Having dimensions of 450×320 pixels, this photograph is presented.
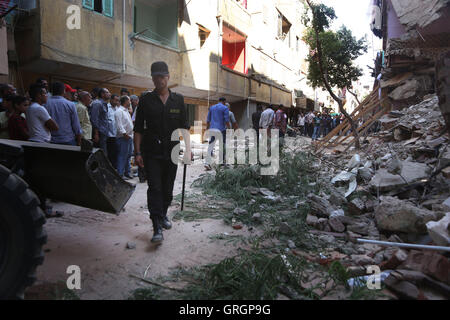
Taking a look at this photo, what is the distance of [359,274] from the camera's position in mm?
2486

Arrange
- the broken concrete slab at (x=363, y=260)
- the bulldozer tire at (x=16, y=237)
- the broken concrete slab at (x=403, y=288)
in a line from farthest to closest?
the broken concrete slab at (x=363, y=260)
the broken concrete slab at (x=403, y=288)
the bulldozer tire at (x=16, y=237)

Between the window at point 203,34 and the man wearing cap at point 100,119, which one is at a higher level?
the window at point 203,34

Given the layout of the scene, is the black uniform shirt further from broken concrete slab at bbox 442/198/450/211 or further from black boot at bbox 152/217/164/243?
Result: broken concrete slab at bbox 442/198/450/211

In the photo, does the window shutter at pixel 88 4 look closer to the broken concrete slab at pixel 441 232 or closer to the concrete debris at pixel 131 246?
the concrete debris at pixel 131 246

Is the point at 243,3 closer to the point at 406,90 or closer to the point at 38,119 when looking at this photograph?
the point at 406,90

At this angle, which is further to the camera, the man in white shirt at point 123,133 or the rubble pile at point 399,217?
the man in white shirt at point 123,133

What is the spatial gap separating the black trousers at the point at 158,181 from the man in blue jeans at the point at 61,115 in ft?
5.96

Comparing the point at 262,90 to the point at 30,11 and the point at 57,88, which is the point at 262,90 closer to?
the point at 30,11

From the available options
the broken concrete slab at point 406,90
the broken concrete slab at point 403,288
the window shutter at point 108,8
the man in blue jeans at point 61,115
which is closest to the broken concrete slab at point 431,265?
the broken concrete slab at point 403,288

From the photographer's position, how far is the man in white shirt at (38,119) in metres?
3.91

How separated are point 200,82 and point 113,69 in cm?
507

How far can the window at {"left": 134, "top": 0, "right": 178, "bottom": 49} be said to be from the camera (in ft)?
42.1

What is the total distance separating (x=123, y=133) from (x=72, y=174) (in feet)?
11.5

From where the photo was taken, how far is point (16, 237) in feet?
5.99
